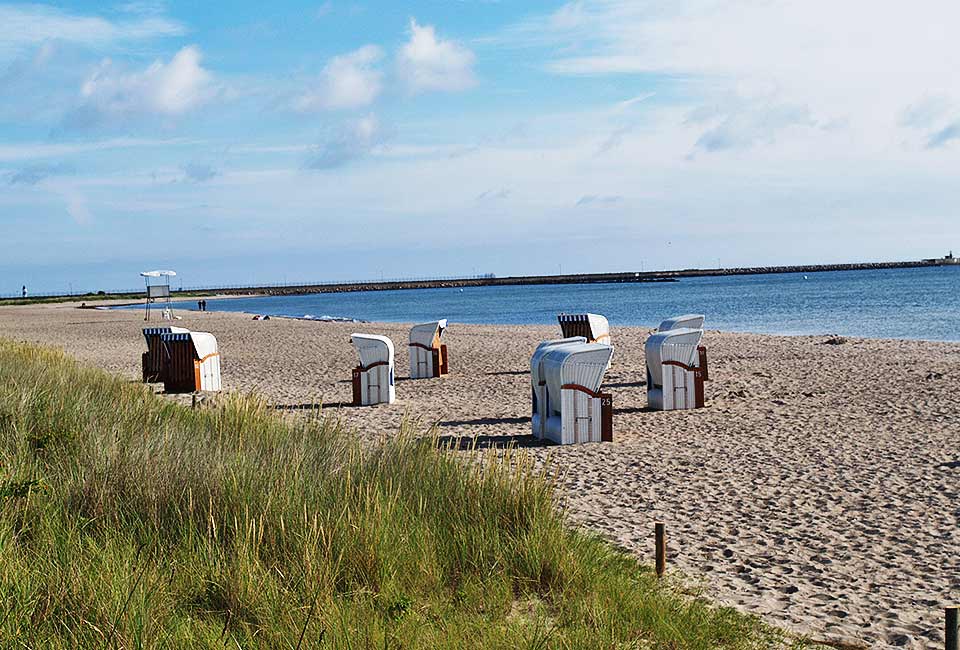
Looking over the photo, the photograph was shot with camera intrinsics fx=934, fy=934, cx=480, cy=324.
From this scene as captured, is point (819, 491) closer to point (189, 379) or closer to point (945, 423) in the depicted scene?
point (945, 423)

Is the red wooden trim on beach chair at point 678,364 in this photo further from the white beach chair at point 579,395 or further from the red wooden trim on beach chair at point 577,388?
the red wooden trim on beach chair at point 577,388

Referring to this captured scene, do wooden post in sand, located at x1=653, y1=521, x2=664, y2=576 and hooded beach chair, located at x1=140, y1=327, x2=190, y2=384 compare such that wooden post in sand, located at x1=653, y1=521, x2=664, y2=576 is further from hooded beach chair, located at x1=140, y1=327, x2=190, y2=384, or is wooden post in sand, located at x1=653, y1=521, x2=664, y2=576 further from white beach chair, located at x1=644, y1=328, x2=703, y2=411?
hooded beach chair, located at x1=140, y1=327, x2=190, y2=384

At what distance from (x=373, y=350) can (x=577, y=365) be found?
15.5ft

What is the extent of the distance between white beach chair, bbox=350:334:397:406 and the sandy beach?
20.6 inches

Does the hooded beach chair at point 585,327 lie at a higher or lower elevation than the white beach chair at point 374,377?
higher

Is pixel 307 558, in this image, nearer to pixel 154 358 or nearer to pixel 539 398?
pixel 539 398

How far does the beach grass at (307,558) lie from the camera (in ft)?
12.1

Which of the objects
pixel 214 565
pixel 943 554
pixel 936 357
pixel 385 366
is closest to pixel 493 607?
pixel 214 565

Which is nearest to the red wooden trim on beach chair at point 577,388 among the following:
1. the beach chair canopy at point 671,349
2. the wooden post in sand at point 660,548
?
the beach chair canopy at point 671,349

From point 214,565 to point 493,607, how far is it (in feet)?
4.20

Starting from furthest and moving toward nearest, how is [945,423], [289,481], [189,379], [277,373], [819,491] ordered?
1. [277,373]
2. [189,379]
3. [945,423]
4. [819,491]
5. [289,481]

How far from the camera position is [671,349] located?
42.3 ft

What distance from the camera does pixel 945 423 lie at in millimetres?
11078

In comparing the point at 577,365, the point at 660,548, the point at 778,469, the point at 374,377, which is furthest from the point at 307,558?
the point at 374,377
